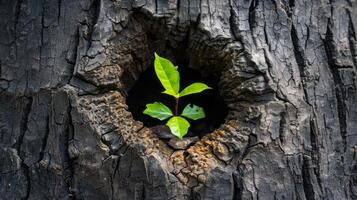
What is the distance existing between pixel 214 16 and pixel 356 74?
62 cm

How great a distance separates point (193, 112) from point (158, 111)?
144 millimetres

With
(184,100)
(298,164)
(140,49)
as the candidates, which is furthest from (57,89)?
(298,164)

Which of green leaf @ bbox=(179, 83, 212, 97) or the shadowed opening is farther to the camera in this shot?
the shadowed opening

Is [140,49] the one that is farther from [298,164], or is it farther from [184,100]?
[298,164]

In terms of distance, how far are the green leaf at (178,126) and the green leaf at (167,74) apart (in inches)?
4.4

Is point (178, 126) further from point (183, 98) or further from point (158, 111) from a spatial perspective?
point (183, 98)

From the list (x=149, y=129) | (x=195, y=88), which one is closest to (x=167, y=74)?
(x=195, y=88)

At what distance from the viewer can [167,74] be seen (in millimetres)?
1832

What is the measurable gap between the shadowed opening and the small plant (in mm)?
109

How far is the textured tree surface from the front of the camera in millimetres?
1739

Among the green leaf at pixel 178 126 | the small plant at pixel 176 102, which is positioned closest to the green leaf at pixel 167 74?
the small plant at pixel 176 102

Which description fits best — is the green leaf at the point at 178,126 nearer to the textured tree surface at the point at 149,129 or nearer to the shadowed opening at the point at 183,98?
the textured tree surface at the point at 149,129

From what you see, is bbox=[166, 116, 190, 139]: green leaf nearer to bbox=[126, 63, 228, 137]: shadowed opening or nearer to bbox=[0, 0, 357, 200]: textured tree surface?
bbox=[0, 0, 357, 200]: textured tree surface

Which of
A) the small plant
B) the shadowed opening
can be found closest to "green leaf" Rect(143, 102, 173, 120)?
the small plant
